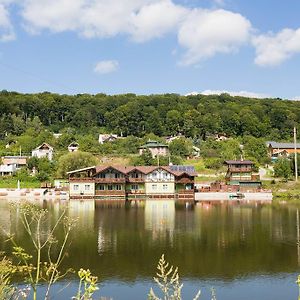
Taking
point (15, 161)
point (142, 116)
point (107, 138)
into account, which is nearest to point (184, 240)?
point (15, 161)

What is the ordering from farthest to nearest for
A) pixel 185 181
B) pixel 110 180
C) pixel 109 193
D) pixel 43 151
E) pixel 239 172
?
pixel 43 151 → pixel 239 172 → pixel 185 181 → pixel 109 193 → pixel 110 180

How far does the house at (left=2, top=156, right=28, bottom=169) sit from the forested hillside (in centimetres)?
2122

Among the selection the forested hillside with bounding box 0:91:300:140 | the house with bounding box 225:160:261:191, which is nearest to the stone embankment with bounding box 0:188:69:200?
the house with bounding box 225:160:261:191

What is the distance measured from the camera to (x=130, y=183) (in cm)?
4922

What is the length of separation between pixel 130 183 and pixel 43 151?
25.0 m

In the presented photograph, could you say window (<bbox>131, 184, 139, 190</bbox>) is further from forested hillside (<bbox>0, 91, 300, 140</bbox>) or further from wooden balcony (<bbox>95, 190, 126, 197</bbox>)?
forested hillside (<bbox>0, 91, 300, 140</bbox>)

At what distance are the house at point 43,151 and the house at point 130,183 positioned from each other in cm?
1932

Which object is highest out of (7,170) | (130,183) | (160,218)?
(7,170)

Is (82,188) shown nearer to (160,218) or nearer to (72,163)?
(72,163)

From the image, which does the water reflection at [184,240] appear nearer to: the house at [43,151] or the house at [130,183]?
the house at [130,183]

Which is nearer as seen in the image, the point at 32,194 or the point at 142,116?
the point at 32,194

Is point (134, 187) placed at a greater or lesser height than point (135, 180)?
lesser

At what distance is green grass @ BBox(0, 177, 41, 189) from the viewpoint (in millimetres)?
50875

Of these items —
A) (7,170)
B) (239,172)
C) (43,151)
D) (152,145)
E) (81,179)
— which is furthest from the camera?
(152,145)
